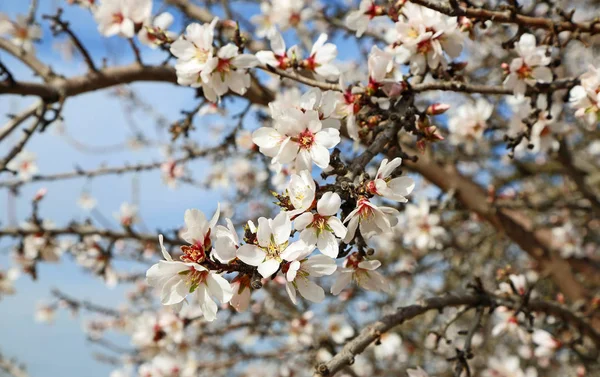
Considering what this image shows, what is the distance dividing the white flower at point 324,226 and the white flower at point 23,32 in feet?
7.88

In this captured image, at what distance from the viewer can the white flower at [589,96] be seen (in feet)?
4.81

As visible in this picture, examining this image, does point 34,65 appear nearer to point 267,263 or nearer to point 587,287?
point 267,263

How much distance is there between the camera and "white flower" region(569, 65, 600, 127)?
1466 mm

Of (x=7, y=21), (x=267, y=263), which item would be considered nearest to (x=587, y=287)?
(x=267, y=263)

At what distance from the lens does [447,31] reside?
1.51 m

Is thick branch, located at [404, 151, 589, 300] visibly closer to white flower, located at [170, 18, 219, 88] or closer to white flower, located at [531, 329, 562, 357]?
white flower, located at [531, 329, 562, 357]

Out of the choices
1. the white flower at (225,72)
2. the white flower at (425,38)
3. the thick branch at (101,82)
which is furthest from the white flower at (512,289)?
the thick branch at (101,82)

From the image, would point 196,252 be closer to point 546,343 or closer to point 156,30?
point 156,30

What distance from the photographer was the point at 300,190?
107cm

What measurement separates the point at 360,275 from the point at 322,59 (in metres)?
0.66

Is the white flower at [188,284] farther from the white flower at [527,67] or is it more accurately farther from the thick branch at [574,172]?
the thick branch at [574,172]

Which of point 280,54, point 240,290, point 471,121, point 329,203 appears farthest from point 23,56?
point 471,121

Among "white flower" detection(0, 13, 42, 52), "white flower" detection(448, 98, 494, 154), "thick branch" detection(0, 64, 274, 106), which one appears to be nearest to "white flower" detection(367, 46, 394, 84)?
"thick branch" detection(0, 64, 274, 106)

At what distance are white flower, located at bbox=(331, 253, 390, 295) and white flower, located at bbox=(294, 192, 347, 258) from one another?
171 mm
